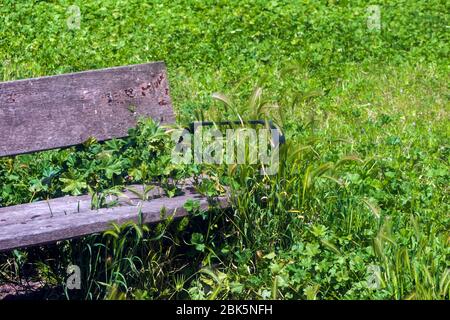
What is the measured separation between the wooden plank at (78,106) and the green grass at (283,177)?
0.48ft

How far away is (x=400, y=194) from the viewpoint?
5.53 m

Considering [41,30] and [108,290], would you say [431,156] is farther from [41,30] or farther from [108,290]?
[41,30]

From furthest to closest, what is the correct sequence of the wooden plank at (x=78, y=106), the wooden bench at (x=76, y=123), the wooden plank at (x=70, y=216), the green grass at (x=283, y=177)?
the wooden plank at (x=78, y=106) → the green grass at (x=283, y=177) → the wooden bench at (x=76, y=123) → the wooden plank at (x=70, y=216)

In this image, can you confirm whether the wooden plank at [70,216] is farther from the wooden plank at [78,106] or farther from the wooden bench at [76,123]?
the wooden plank at [78,106]

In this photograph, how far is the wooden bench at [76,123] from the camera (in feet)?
14.4

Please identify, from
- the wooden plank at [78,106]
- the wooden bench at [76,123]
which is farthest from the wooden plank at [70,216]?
the wooden plank at [78,106]

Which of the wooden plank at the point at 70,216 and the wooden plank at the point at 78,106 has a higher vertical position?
the wooden plank at the point at 78,106

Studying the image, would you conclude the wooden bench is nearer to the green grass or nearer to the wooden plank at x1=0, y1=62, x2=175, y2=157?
the wooden plank at x1=0, y1=62, x2=175, y2=157

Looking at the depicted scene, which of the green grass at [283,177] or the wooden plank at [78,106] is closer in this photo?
the green grass at [283,177]

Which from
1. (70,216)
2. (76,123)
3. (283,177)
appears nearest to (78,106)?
(76,123)

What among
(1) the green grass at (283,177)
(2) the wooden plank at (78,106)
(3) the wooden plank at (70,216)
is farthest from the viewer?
(2) the wooden plank at (78,106)

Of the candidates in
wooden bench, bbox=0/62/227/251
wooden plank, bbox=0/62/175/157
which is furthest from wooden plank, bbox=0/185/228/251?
wooden plank, bbox=0/62/175/157

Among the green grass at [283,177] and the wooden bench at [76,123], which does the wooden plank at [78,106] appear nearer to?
the wooden bench at [76,123]
